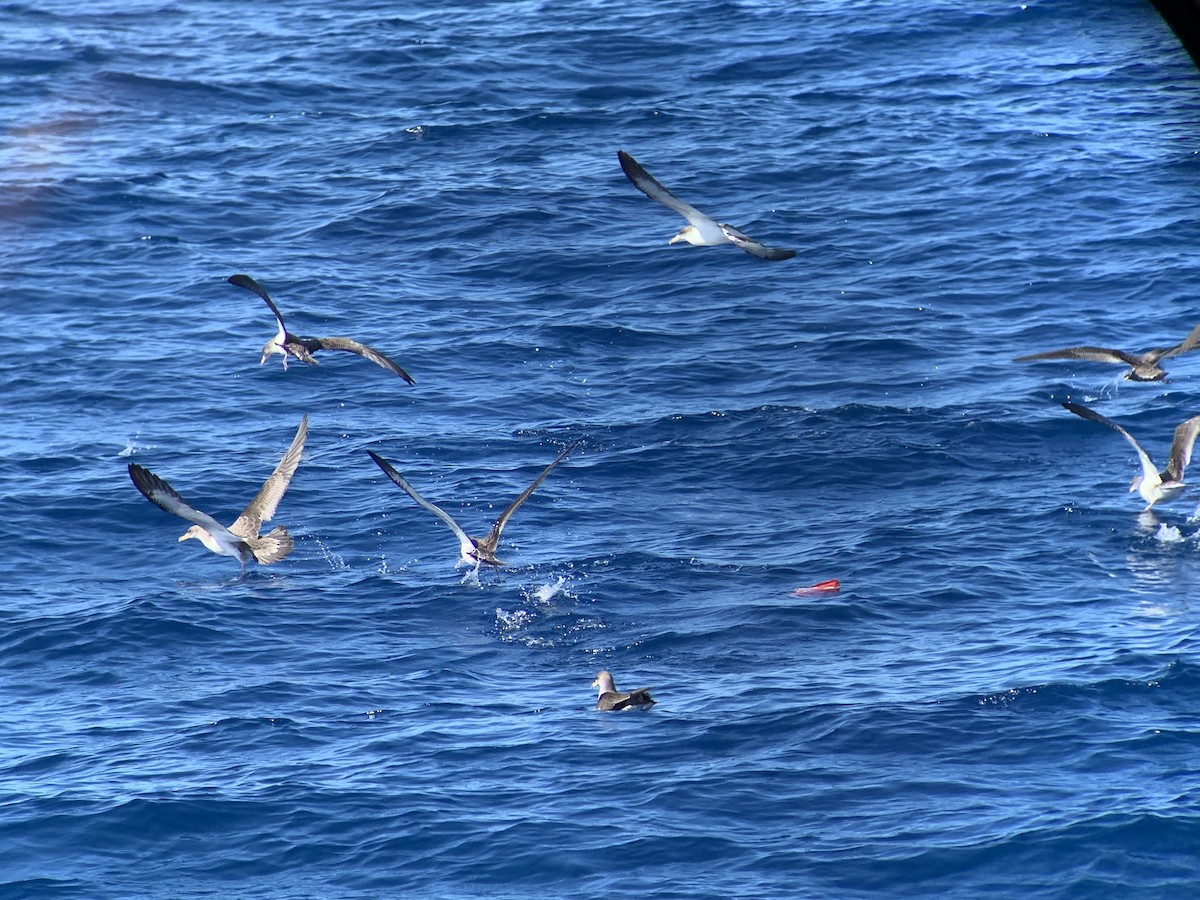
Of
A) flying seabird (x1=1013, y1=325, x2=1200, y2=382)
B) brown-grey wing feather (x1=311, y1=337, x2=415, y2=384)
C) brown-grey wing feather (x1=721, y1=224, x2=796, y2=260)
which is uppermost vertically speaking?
brown-grey wing feather (x1=721, y1=224, x2=796, y2=260)

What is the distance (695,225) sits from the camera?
17734mm

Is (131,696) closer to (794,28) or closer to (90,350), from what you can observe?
(90,350)

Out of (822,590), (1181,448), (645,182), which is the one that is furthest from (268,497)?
(1181,448)

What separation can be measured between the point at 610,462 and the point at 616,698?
6218mm

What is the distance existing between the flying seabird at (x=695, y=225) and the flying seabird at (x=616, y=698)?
4.13m

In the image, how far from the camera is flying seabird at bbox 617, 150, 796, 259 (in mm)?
15328

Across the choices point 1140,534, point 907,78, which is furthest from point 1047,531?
point 907,78

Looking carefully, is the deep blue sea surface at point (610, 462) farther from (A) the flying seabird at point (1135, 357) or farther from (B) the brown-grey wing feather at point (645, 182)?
(B) the brown-grey wing feather at point (645, 182)

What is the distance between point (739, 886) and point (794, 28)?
28622 millimetres

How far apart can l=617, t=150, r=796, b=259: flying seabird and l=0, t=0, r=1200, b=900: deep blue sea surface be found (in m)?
3.44

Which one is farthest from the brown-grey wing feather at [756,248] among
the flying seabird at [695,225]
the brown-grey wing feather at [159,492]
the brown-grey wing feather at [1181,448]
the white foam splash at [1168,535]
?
the brown-grey wing feather at [159,492]

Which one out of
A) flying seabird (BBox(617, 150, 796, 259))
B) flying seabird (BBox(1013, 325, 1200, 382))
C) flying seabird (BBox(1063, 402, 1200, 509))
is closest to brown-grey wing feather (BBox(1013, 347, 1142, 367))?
flying seabird (BBox(1013, 325, 1200, 382))

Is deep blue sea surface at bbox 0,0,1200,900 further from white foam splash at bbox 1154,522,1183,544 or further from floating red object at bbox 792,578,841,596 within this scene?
floating red object at bbox 792,578,841,596

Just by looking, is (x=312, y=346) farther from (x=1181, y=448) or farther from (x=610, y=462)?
(x=1181, y=448)
